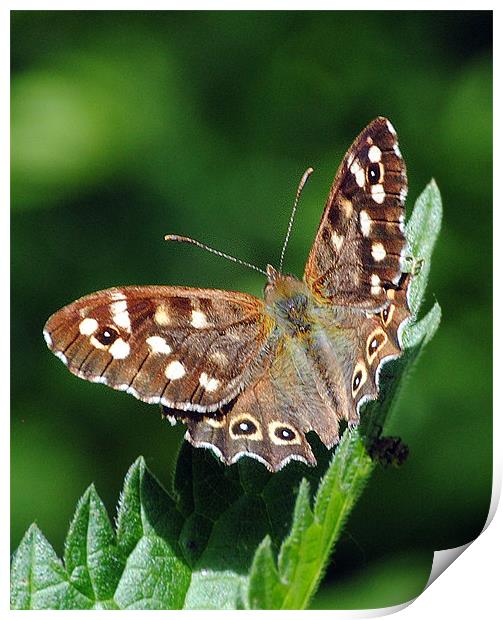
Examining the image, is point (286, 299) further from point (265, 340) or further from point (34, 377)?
point (34, 377)

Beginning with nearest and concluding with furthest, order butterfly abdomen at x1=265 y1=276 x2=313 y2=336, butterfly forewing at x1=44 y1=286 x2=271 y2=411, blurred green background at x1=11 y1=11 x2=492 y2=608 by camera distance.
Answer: butterfly forewing at x1=44 y1=286 x2=271 y2=411 → butterfly abdomen at x1=265 y1=276 x2=313 y2=336 → blurred green background at x1=11 y1=11 x2=492 y2=608

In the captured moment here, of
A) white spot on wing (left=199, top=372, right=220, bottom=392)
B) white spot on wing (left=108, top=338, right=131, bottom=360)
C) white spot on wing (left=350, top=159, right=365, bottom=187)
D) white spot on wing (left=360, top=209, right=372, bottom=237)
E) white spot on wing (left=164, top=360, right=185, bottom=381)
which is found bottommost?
white spot on wing (left=199, top=372, right=220, bottom=392)

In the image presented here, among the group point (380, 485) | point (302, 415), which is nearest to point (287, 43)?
point (302, 415)

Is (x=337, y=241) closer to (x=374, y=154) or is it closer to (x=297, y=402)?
(x=374, y=154)

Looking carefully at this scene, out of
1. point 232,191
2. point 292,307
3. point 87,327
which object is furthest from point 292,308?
point 232,191

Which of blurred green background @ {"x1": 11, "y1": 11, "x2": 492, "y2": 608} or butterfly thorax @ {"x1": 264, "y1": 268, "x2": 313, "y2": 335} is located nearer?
butterfly thorax @ {"x1": 264, "y1": 268, "x2": 313, "y2": 335}

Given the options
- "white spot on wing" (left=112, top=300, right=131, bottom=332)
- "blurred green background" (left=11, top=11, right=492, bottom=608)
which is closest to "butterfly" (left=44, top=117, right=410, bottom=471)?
"white spot on wing" (left=112, top=300, right=131, bottom=332)

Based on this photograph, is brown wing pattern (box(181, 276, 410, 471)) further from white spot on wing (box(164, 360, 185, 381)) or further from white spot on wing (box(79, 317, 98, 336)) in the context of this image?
white spot on wing (box(79, 317, 98, 336))
